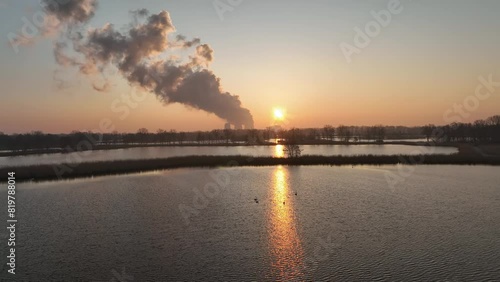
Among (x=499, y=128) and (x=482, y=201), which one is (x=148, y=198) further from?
(x=499, y=128)

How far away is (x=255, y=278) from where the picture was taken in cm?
1861

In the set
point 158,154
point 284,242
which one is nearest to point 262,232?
point 284,242

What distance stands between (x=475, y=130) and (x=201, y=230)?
16138 centimetres

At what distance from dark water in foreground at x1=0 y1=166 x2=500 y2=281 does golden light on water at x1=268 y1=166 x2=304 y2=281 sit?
0.23 ft

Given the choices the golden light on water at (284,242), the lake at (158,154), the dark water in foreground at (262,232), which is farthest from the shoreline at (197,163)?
the golden light on water at (284,242)

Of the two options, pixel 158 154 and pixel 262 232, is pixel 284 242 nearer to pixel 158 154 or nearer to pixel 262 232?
pixel 262 232

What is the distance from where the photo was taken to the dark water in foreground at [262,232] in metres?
19.6

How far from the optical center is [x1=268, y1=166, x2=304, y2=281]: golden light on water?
19469 mm

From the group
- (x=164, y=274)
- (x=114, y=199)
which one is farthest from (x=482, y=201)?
(x=114, y=199)

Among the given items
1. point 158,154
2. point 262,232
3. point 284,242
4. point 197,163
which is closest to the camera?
point 284,242

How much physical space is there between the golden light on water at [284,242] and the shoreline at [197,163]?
120 ft

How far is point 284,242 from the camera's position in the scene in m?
24.6

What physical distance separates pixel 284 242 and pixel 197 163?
55094 mm

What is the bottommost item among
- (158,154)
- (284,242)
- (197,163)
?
(284,242)
